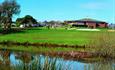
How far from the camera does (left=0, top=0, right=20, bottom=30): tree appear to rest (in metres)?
107

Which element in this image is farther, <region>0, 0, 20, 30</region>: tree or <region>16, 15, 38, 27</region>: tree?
<region>16, 15, 38, 27</region>: tree

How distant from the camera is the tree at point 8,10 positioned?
107 metres

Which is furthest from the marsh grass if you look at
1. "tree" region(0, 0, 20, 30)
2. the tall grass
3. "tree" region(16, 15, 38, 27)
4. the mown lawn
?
Answer: "tree" region(16, 15, 38, 27)

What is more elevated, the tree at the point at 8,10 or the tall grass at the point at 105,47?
the tree at the point at 8,10

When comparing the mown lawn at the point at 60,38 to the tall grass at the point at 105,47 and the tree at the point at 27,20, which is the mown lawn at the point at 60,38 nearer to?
the tall grass at the point at 105,47

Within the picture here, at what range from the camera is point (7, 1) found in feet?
352

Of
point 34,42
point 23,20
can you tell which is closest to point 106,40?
point 34,42

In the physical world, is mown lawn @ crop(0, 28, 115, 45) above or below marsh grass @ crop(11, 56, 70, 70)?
below

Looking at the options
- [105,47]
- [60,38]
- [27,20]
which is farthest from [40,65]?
[27,20]

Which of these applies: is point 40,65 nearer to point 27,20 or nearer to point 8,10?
point 8,10

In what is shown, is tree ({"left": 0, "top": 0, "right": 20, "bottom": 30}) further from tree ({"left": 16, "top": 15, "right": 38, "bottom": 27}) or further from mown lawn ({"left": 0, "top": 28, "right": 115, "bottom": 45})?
tree ({"left": 16, "top": 15, "right": 38, "bottom": 27})

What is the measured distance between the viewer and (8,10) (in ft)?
354

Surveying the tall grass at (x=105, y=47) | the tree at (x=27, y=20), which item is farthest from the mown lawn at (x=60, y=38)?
the tree at (x=27, y=20)

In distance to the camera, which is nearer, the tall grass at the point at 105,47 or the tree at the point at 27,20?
the tall grass at the point at 105,47
